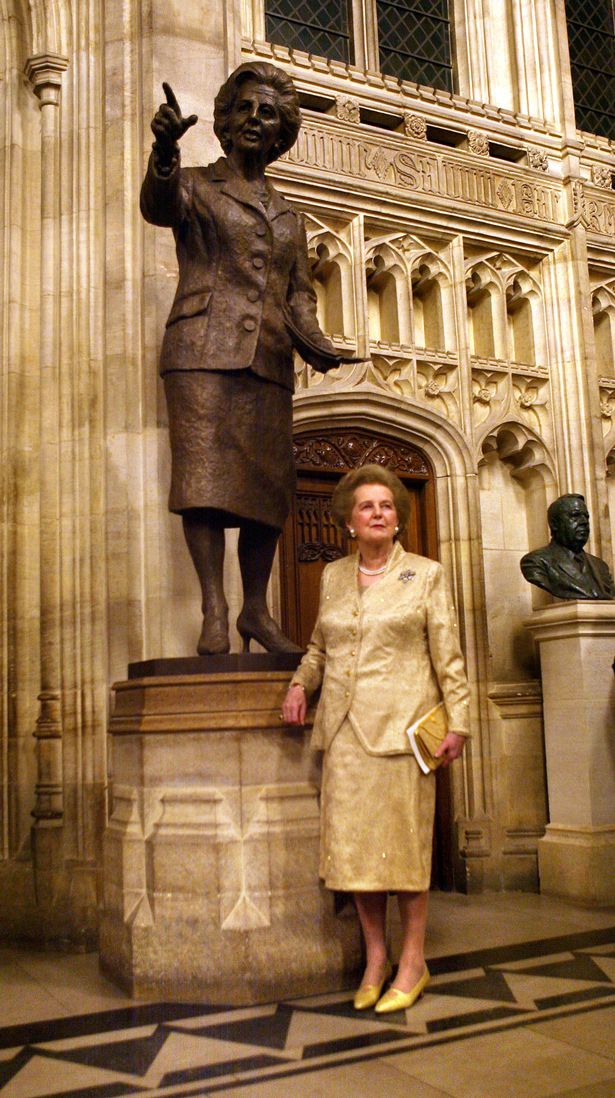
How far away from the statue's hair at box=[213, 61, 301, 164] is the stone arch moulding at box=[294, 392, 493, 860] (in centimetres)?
210

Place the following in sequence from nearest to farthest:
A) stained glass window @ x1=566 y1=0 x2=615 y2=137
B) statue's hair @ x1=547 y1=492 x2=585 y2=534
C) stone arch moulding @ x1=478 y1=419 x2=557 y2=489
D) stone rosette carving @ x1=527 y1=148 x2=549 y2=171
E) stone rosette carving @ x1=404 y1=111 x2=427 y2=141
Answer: statue's hair @ x1=547 y1=492 x2=585 y2=534 → stone rosette carving @ x1=404 y1=111 x2=427 y2=141 → stone arch moulding @ x1=478 y1=419 x2=557 y2=489 → stone rosette carving @ x1=527 y1=148 x2=549 y2=171 → stained glass window @ x1=566 y1=0 x2=615 y2=137

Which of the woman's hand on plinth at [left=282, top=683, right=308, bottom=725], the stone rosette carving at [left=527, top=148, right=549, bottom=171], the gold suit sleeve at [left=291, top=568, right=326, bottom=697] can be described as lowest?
the woman's hand on plinth at [left=282, top=683, right=308, bottom=725]

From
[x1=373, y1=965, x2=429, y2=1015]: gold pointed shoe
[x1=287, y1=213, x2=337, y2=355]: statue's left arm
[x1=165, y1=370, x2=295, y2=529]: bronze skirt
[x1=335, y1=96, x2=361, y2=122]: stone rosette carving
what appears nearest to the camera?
[x1=373, y1=965, x2=429, y2=1015]: gold pointed shoe

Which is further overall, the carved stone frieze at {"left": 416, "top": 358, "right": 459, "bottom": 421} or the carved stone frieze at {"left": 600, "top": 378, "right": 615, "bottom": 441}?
the carved stone frieze at {"left": 600, "top": 378, "right": 615, "bottom": 441}

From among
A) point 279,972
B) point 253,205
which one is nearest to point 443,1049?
point 279,972

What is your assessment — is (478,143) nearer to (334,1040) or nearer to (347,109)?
(347,109)

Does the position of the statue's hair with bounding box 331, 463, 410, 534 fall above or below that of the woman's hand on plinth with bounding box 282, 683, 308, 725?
above

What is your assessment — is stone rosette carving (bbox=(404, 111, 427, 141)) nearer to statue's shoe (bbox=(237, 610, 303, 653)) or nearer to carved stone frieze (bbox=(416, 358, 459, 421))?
carved stone frieze (bbox=(416, 358, 459, 421))

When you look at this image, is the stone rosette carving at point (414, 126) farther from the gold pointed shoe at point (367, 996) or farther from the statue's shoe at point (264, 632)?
the gold pointed shoe at point (367, 996)

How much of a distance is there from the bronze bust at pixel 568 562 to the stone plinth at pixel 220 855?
2748mm

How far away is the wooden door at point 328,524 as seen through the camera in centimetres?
608

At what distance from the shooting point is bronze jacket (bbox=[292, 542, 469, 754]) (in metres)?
3.39

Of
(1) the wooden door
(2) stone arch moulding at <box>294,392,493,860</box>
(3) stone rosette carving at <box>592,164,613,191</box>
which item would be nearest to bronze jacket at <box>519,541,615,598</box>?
(2) stone arch moulding at <box>294,392,493,860</box>

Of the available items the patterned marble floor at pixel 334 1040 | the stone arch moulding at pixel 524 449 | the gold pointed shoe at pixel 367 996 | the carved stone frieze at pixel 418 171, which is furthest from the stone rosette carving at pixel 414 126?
the gold pointed shoe at pixel 367 996
